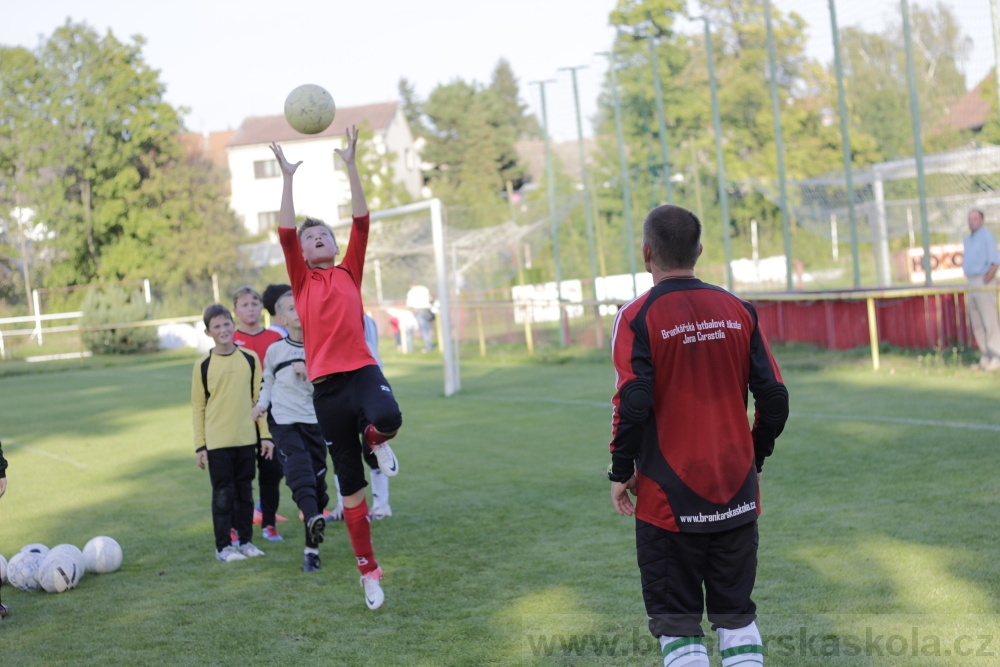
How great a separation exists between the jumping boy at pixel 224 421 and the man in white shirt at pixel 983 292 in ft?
34.1

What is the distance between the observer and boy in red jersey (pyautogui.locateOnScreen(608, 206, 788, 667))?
11.0ft

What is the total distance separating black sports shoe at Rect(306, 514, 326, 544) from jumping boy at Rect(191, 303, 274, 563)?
3.42 ft

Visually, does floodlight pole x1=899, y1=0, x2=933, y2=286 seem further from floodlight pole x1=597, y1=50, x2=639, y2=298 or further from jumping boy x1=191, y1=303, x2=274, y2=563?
jumping boy x1=191, y1=303, x2=274, y2=563

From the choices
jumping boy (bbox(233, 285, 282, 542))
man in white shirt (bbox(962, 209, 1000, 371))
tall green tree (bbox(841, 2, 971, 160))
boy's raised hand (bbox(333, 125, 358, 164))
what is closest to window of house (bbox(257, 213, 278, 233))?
tall green tree (bbox(841, 2, 971, 160))

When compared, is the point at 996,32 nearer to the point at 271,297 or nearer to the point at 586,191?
the point at 586,191

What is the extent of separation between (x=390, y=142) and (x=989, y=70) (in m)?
54.6

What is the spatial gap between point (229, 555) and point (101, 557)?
32.2 inches

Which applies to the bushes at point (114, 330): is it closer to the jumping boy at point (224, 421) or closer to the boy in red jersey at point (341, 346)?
the jumping boy at point (224, 421)

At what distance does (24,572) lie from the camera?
6320 millimetres

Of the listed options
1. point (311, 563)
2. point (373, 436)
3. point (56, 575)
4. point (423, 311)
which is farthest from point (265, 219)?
point (373, 436)

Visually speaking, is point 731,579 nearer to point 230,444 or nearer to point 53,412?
point 230,444

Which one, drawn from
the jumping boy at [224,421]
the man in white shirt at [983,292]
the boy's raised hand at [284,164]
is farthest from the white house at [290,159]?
the boy's raised hand at [284,164]

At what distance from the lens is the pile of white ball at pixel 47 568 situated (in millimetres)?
6262

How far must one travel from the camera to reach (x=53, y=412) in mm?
17984
